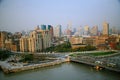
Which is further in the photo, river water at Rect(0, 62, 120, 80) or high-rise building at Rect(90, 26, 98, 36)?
high-rise building at Rect(90, 26, 98, 36)

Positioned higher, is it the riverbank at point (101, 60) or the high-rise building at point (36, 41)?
the high-rise building at point (36, 41)

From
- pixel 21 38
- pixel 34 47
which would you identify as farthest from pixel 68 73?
pixel 21 38

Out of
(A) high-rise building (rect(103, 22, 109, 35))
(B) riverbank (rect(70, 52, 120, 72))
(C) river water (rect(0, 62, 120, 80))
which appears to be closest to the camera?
(C) river water (rect(0, 62, 120, 80))

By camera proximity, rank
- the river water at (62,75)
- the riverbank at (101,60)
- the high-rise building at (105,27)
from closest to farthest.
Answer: the river water at (62,75), the high-rise building at (105,27), the riverbank at (101,60)

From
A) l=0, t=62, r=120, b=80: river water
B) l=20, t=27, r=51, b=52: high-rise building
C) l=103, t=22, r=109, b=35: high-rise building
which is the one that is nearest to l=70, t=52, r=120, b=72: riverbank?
l=0, t=62, r=120, b=80: river water

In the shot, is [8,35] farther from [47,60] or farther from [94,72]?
[94,72]

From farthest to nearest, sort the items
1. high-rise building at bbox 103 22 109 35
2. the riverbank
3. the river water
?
the riverbank
high-rise building at bbox 103 22 109 35
the river water

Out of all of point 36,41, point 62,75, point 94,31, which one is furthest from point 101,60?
point 36,41

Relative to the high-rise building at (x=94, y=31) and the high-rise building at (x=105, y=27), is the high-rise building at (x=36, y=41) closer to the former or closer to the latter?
the high-rise building at (x=94, y=31)

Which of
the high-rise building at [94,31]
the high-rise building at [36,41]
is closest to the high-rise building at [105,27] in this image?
the high-rise building at [94,31]

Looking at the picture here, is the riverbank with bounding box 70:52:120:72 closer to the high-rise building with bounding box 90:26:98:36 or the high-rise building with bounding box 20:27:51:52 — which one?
the high-rise building with bounding box 90:26:98:36

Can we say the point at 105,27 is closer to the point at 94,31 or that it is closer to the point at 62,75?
the point at 94,31
